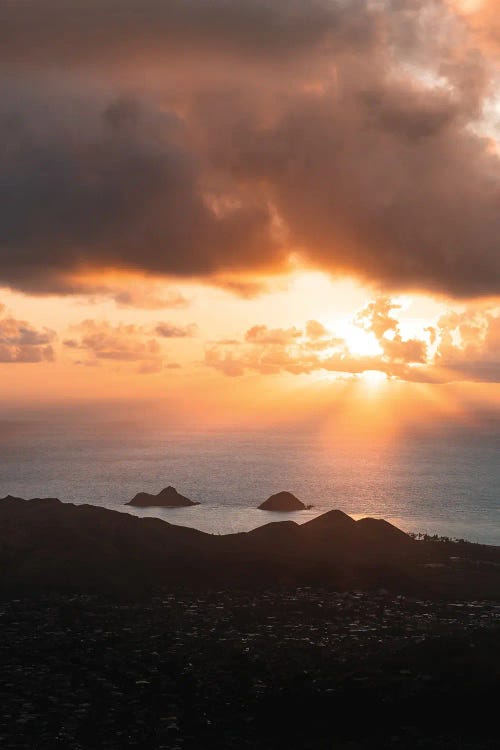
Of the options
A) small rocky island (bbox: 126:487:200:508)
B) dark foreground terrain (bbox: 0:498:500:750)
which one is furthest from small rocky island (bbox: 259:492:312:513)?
dark foreground terrain (bbox: 0:498:500:750)

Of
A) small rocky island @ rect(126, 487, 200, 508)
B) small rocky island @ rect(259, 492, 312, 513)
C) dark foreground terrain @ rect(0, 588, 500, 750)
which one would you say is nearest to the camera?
dark foreground terrain @ rect(0, 588, 500, 750)

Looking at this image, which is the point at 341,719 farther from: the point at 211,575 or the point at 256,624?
the point at 211,575

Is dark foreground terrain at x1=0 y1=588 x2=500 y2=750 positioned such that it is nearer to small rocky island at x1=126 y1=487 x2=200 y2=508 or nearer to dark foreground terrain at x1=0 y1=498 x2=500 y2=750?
dark foreground terrain at x1=0 y1=498 x2=500 y2=750

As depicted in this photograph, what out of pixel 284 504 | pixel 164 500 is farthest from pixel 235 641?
pixel 284 504

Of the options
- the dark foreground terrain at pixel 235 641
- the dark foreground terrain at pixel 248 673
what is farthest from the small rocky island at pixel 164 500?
the dark foreground terrain at pixel 248 673

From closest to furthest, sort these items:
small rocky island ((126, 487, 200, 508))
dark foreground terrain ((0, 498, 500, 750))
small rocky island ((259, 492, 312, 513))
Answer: dark foreground terrain ((0, 498, 500, 750))
small rocky island ((126, 487, 200, 508))
small rocky island ((259, 492, 312, 513))

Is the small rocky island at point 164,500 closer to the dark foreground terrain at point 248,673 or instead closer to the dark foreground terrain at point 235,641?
the dark foreground terrain at point 235,641

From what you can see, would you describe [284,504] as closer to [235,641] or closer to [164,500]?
[164,500]
